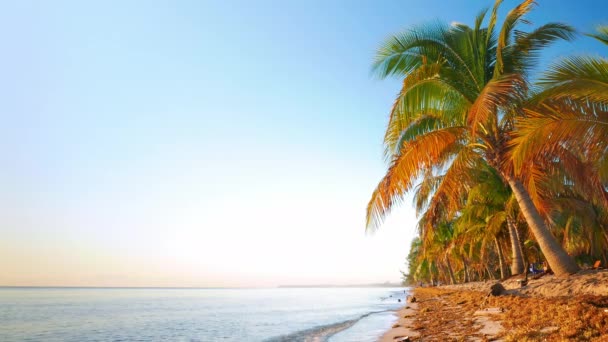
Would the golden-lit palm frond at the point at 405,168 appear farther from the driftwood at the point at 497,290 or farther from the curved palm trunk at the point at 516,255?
the curved palm trunk at the point at 516,255

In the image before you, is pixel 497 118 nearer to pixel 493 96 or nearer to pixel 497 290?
pixel 493 96

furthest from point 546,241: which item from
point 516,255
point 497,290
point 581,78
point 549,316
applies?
point 516,255

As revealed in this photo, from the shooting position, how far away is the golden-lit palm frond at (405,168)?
932cm

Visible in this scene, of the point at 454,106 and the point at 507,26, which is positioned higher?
the point at 507,26

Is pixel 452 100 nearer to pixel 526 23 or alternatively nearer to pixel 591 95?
pixel 526 23

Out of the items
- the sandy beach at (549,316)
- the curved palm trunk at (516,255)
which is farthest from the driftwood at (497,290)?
the curved palm trunk at (516,255)

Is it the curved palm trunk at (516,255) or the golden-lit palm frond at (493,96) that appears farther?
the curved palm trunk at (516,255)

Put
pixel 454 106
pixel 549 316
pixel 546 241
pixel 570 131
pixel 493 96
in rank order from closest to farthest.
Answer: pixel 549 316
pixel 570 131
pixel 493 96
pixel 546 241
pixel 454 106

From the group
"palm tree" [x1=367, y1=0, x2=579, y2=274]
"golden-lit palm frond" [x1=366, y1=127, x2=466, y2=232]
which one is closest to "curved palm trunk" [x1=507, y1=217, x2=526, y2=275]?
"palm tree" [x1=367, y1=0, x2=579, y2=274]

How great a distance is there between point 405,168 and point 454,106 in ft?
10.5

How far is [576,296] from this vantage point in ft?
23.8

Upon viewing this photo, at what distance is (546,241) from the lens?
30.4 ft

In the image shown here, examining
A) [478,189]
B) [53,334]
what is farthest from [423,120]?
[53,334]

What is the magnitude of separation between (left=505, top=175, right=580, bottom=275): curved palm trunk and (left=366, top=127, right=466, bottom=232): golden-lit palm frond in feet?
6.94
